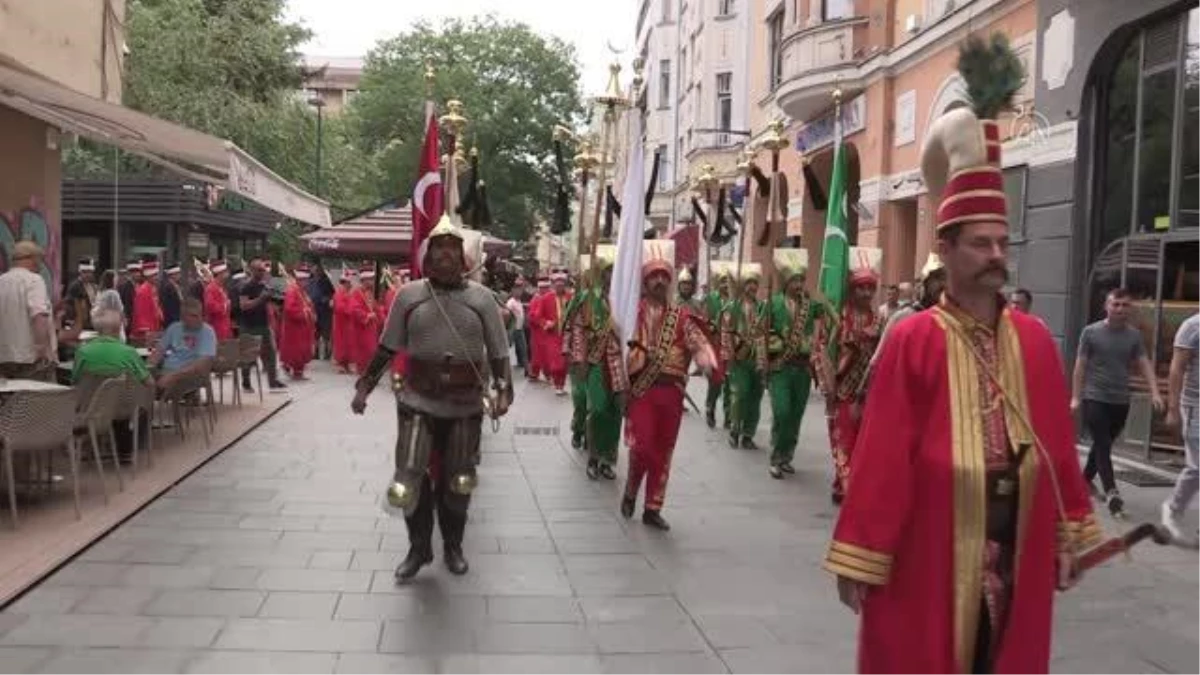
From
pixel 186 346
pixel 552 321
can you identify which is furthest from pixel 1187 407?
pixel 552 321

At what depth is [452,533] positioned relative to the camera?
6.75 metres

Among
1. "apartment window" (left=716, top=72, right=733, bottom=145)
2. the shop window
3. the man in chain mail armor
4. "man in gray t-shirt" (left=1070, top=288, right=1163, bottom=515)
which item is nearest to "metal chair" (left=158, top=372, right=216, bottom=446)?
the man in chain mail armor

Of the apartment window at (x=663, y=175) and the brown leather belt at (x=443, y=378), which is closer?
the brown leather belt at (x=443, y=378)

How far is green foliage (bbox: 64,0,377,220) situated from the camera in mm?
28594

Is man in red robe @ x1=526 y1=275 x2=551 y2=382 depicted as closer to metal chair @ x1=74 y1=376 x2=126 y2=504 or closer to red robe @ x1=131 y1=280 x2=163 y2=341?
red robe @ x1=131 y1=280 x2=163 y2=341

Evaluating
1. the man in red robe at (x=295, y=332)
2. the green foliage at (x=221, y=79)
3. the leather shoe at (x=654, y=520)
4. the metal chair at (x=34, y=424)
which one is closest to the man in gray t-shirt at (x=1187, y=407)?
the leather shoe at (x=654, y=520)

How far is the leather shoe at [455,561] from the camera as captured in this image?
6.64 metres

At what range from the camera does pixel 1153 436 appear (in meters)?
11.3

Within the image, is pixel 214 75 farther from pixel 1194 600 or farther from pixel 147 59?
pixel 1194 600

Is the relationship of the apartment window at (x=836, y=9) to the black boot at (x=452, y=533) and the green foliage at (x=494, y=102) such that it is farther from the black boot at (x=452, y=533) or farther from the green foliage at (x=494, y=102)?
the green foliage at (x=494, y=102)

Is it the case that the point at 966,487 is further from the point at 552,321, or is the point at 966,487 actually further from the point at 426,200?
the point at 552,321

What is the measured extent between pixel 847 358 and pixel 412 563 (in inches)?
156

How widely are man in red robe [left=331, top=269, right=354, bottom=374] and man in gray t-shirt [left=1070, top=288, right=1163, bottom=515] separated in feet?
45.8

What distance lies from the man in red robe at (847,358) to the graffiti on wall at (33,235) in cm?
735
